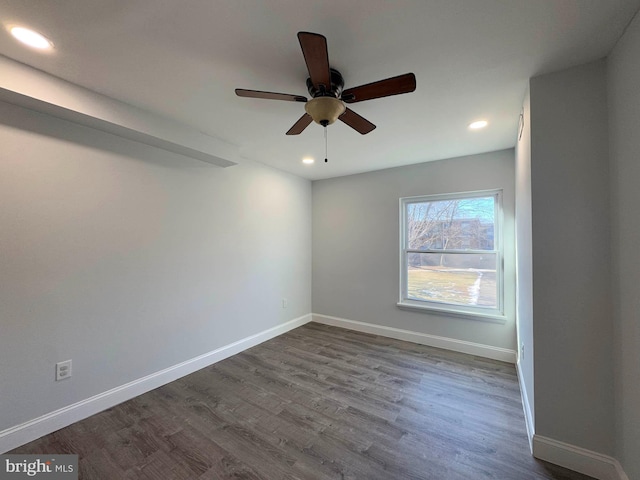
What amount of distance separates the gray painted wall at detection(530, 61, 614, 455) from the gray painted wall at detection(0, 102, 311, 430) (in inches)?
116

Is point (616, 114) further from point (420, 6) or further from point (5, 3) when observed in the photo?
point (5, 3)

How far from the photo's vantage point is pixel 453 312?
3.31 metres

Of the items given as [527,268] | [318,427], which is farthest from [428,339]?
[318,427]

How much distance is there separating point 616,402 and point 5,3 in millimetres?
3691

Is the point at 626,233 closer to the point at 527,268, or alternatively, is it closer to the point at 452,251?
the point at 527,268

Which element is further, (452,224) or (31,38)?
(452,224)

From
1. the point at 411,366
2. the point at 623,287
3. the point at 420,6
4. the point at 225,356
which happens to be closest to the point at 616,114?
the point at 623,287

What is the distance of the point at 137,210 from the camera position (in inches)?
95.0

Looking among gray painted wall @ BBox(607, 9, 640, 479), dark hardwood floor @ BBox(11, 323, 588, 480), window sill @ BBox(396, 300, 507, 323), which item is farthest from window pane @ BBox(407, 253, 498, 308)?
gray painted wall @ BBox(607, 9, 640, 479)

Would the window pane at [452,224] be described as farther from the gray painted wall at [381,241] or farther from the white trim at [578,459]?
the white trim at [578,459]

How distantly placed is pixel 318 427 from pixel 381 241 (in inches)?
102

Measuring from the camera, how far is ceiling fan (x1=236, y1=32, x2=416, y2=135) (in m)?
1.27

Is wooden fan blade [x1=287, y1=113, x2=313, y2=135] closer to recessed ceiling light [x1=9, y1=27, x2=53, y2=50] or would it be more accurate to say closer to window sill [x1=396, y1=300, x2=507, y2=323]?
recessed ceiling light [x1=9, y1=27, x2=53, y2=50]

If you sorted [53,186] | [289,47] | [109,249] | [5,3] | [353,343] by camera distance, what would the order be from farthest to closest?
[353,343] → [109,249] → [53,186] → [289,47] → [5,3]
